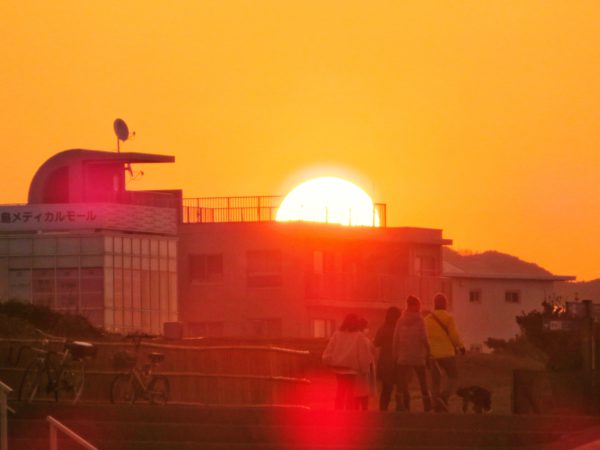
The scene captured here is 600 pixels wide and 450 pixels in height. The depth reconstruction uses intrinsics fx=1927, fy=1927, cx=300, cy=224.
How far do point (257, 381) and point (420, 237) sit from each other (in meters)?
38.5

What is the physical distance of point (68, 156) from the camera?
69.2 metres

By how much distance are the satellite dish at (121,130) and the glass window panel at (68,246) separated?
25.8 ft

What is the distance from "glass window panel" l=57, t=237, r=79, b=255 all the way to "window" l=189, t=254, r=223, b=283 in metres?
5.47

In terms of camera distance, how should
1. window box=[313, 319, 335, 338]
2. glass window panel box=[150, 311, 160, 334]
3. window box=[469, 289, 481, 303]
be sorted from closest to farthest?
1. glass window panel box=[150, 311, 160, 334]
2. window box=[313, 319, 335, 338]
3. window box=[469, 289, 481, 303]

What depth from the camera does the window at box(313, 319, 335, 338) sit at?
66938 millimetres

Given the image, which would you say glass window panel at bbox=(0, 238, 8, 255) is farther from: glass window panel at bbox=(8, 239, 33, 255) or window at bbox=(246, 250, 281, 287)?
window at bbox=(246, 250, 281, 287)

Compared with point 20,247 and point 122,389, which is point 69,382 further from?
point 20,247

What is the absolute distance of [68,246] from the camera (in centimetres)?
6400

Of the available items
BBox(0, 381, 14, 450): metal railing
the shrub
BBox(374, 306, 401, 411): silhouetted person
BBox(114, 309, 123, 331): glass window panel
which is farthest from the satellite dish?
BBox(0, 381, 14, 450): metal railing

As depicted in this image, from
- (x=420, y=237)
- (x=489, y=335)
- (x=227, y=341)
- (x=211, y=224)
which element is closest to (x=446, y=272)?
(x=489, y=335)

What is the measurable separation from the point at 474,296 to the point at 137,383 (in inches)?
2461

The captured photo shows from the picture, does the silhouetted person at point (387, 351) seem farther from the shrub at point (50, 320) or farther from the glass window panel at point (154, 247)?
the glass window panel at point (154, 247)

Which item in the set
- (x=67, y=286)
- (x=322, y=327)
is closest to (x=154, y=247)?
(x=67, y=286)

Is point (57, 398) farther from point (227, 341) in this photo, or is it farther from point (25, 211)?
point (25, 211)
